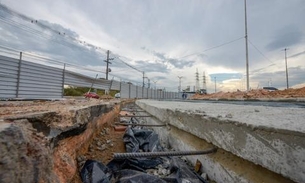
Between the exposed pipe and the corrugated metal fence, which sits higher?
the corrugated metal fence

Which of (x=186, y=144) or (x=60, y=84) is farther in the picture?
(x=60, y=84)

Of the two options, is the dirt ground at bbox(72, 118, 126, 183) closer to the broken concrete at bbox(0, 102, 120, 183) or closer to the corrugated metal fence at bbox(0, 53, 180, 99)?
the broken concrete at bbox(0, 102, 120, 183)

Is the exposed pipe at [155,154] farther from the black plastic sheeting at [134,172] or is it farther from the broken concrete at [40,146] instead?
the broken concrete at [40,146]

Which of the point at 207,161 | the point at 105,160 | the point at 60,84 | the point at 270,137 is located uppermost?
the point at 60,84

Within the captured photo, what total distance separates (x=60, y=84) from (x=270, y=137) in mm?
12822

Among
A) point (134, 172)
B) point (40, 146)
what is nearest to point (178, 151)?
point (134, 172)

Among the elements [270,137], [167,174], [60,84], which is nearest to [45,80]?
[60,84]

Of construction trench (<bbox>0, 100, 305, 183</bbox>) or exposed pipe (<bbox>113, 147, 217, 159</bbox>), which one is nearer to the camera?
construction trench (<bbox>0, 100, 305, 183</bbox>)

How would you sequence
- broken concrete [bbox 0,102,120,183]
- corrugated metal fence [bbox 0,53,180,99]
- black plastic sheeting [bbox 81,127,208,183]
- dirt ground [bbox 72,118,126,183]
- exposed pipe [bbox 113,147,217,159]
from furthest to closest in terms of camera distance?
corrugated metal fence [bbox 0,53,180,99] → dirt ground [bbox 72,118,126,183] → black plastic sheeting [bbox 81,127,208,183] → exposed pipe [bbox 113,147,217,159] → broken concrete [bbox 0,102,120,183]

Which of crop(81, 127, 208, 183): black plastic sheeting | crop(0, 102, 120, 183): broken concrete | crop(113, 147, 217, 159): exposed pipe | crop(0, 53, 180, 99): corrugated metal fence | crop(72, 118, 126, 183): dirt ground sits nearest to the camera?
crop(0, 102, 120, 183): broken concrete

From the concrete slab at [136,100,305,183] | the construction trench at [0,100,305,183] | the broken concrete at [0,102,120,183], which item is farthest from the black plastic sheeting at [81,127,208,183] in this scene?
the concrete slab at [136,100,305,183]

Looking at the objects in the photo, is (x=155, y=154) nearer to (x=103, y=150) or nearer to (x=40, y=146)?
(x=40, y=146)

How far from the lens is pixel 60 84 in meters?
11.8

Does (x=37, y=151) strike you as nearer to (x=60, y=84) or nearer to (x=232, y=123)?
(x=232, y=123)
